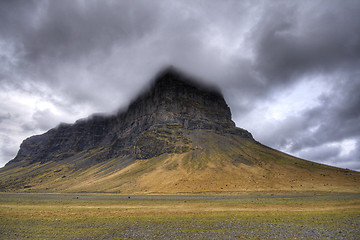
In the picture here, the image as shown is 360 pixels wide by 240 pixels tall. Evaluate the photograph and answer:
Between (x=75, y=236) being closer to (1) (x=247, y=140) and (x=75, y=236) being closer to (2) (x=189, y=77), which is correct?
(1) (x=247, y=140)

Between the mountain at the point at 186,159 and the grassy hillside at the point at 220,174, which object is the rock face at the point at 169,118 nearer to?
the mountain at the point at 186,159

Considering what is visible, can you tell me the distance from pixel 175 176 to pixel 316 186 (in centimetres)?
4902

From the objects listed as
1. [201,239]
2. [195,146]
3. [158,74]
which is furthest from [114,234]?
[158,74]

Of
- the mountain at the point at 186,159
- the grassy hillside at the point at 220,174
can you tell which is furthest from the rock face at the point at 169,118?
the grassy hillside at the point at 220,174

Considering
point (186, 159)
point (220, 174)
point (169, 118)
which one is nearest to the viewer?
point (220, 174)

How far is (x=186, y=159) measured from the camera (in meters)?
101

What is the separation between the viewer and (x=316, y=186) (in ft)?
219

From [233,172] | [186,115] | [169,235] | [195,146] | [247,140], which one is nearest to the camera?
[169,235]

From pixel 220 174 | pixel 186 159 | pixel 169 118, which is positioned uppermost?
pixel 169 118

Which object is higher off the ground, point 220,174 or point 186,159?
point 186,159

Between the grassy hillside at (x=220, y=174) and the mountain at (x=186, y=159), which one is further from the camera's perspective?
the mountain at (x=186, y=159)

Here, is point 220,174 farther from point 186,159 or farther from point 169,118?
point 169,118

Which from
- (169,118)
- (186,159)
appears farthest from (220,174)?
(169,118)

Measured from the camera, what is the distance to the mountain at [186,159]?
244 feet
